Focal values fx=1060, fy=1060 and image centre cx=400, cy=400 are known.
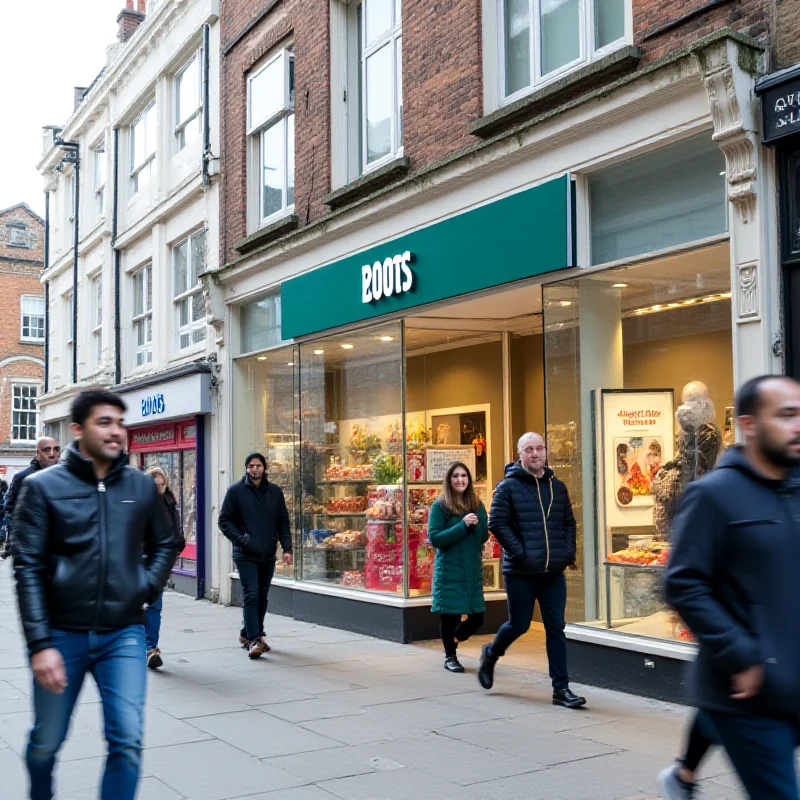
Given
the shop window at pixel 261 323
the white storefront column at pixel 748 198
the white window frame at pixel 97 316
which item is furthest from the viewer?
the white window frame at pixel 97 316

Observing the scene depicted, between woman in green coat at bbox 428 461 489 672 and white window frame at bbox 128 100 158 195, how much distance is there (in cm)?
1118

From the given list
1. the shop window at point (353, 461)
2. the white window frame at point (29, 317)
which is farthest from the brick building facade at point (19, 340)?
the shop window at point (353, 461)

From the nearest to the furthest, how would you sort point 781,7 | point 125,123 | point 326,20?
point 781,7 < point 326,20 < point 125,123

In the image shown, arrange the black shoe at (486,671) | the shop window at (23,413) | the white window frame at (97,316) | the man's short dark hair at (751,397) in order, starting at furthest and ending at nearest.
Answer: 1. the shop window at (23,413)
2. the white window frame at (97,316)
3. the black shoe at (486,671)
4. the man's short dark hair at (751,397)

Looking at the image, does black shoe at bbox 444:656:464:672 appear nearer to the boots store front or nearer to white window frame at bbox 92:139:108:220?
the boots store front

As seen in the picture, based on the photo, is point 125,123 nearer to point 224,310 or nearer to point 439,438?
point 224,310

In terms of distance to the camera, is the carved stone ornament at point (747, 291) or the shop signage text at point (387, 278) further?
the shop signage text at point (387, 278)

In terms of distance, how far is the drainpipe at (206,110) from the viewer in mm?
15391

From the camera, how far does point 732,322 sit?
7.11 metres

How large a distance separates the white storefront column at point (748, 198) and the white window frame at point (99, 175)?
1622cm

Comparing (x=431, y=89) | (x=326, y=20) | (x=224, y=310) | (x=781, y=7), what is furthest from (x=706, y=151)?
(x=224, y=310)

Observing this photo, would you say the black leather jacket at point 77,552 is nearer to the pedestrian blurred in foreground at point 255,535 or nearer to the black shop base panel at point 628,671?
the black shop base panel at point 628,671

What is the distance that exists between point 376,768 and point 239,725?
146 centimetres

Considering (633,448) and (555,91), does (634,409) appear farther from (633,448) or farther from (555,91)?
(555,91)
